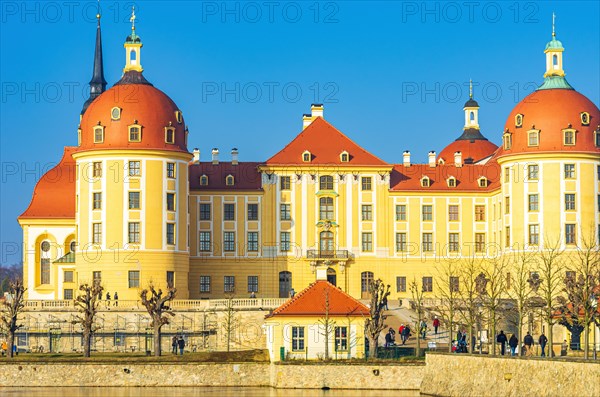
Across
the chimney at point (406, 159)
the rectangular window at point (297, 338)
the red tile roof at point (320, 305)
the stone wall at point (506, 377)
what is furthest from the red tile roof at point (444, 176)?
the stone wall at point (506, 377)

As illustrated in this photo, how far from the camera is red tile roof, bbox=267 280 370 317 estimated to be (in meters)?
72.0

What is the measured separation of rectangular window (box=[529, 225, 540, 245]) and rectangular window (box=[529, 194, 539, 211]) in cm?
105

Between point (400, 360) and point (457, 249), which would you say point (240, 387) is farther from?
point (457, 249)

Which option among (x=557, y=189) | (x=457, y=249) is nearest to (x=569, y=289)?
(x=557, y=189)

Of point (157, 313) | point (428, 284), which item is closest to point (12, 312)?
point (157, 313)

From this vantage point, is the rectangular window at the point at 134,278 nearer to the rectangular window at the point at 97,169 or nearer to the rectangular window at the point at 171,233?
the rectangular window at the point at 171,233

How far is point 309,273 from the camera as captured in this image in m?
101

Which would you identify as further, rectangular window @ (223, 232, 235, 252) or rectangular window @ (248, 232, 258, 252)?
rectangular window @ (248, 232, 258, 252)

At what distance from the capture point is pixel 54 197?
101750 mm

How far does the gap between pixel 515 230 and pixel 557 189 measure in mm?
3527

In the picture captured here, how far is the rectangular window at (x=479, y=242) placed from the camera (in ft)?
335

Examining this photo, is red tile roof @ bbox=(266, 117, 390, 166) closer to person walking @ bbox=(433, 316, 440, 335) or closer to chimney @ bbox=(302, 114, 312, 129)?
chimney @ bbox=(302, 114, 312, 129)

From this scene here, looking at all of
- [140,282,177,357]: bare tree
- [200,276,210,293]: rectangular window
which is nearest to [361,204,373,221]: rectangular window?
[200,276,210,293]: rectangular window

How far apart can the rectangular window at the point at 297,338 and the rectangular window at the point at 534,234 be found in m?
26.9
